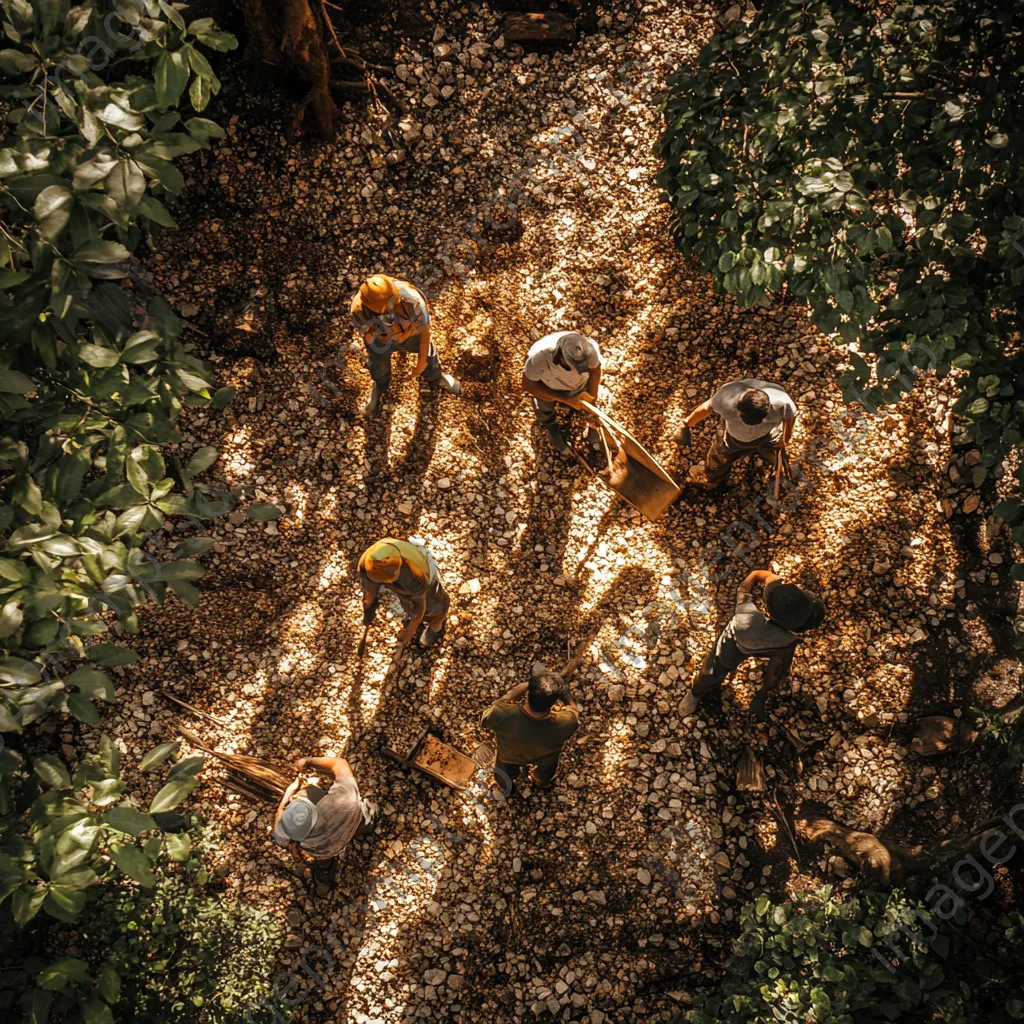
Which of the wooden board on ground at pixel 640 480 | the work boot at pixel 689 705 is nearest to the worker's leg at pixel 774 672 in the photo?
the work boot at pixel 689 705

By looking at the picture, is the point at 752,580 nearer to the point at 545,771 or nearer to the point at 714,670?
the point at 714,670

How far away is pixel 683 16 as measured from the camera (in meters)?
7.07

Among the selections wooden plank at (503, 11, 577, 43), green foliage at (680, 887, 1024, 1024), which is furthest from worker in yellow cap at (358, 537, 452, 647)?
wooden plank at (503, 11, 577, 43)

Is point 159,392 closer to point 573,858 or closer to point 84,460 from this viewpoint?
point 84,460

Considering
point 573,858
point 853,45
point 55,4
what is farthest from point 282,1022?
point 853,45

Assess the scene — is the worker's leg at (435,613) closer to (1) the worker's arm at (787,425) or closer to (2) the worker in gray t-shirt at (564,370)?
(2) the worker in gray t-shirt at (564,370)

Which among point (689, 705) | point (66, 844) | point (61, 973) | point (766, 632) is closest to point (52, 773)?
point (66, 844)

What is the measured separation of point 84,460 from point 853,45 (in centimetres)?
446

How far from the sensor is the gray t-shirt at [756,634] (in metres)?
5.02

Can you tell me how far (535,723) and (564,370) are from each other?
2.59 metres

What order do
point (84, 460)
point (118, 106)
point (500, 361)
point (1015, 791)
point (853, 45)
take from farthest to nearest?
point (500, 361) → point (1015, 791) → point (853, 45) → point (84, 460) → point (118, 106)

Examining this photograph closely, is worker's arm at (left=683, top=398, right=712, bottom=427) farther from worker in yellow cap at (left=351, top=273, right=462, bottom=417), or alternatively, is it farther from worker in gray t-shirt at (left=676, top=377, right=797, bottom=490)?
worker in yellow cap at (left=351, top=273, right=462, bottom=417)

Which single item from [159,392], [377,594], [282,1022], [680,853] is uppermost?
[159,392]

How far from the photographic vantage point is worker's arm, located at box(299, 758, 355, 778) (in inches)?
199
